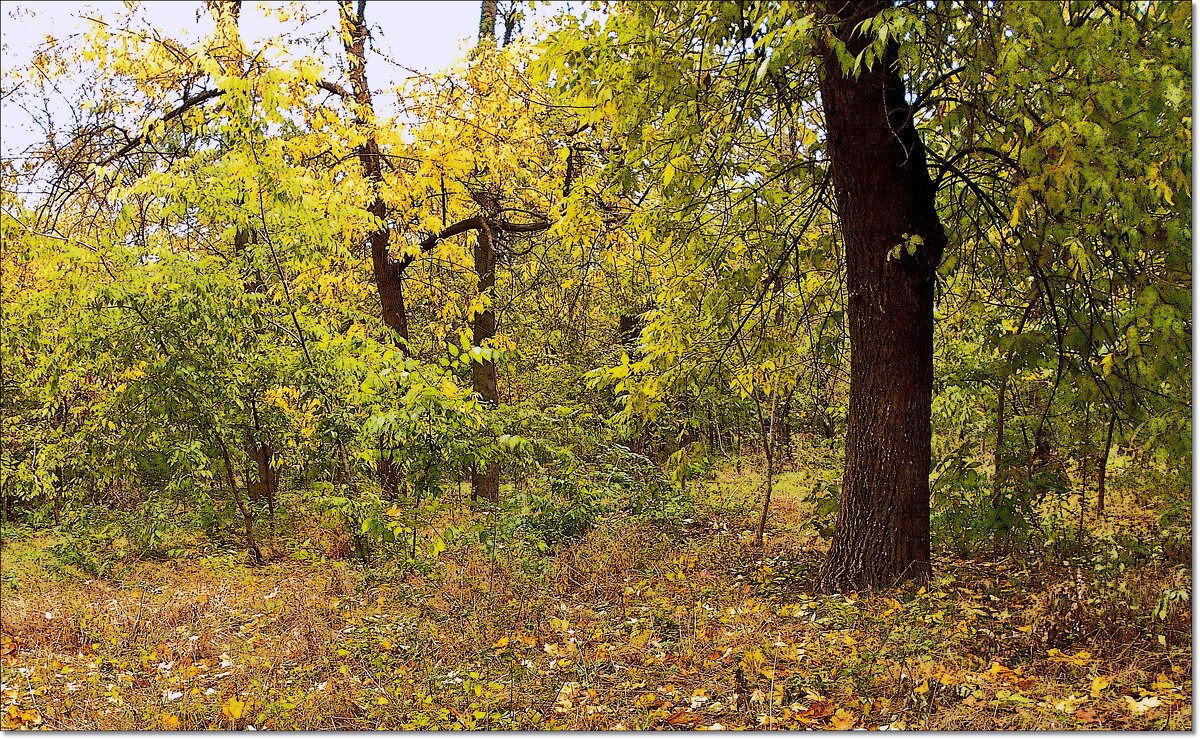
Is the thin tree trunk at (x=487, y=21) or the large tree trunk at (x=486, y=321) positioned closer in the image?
the thin tree trunk at (x=487, y=21)

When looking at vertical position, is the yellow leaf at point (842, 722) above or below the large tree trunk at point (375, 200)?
below

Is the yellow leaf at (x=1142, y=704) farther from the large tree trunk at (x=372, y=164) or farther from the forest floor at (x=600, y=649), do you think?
the large tree trunk at (x=372, y=164)

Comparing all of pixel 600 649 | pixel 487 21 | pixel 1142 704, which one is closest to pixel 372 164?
pixel 487 21

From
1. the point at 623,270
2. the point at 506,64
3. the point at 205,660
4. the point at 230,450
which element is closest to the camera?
the point at 205,660

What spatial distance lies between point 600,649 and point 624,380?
1.73m

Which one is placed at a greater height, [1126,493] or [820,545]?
[1126,493]

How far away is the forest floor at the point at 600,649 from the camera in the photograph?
10.6 feet

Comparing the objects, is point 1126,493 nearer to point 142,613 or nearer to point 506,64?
point 506,64

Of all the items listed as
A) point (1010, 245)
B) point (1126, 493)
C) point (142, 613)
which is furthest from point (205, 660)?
point (1126, 493)

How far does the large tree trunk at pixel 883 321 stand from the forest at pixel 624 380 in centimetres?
2

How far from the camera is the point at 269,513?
19.9 ft

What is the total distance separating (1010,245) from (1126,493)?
10.2 feet

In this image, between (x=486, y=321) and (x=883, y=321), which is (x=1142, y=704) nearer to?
(x=883, y=321)

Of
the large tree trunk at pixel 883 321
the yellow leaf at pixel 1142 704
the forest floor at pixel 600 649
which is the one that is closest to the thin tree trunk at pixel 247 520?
the forest floor at pixel 600 649
